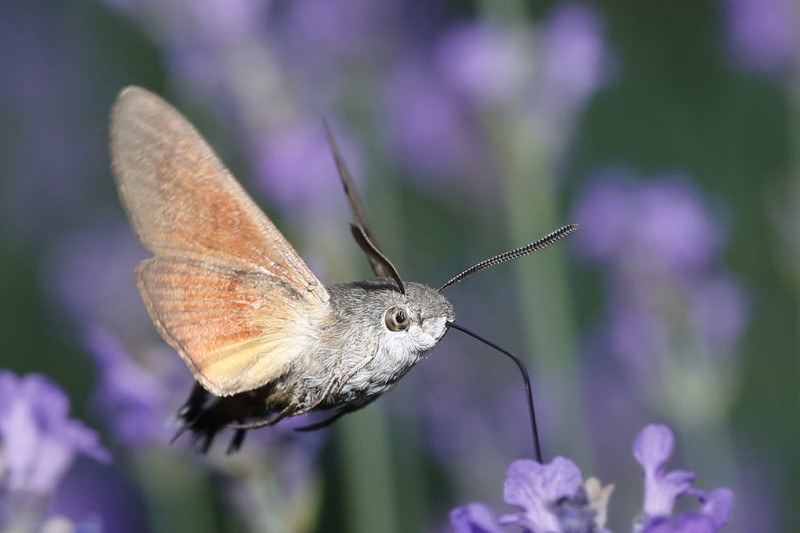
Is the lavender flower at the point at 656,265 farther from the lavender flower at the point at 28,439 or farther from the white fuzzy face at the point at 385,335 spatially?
the lavender flower at the point at 28,439

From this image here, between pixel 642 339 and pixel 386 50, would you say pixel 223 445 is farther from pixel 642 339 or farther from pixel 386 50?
pixel 386 50

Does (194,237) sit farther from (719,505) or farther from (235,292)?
(719,505)

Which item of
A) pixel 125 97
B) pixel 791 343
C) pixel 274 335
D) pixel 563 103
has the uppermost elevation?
pixel 791 343

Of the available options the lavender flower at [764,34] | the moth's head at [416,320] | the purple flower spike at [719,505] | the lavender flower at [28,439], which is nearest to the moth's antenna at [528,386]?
the moth's head at [416,320]

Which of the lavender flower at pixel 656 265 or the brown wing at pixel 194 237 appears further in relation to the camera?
the lavender flower at pixel 656 265

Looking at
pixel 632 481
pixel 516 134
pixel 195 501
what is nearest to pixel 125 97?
pixel 516 134

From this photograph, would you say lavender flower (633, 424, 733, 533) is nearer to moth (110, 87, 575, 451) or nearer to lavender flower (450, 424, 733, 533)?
lavender flower (450, 424, 733, 533)
